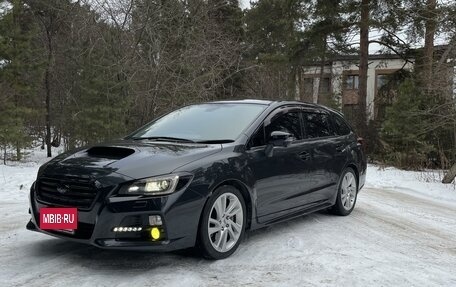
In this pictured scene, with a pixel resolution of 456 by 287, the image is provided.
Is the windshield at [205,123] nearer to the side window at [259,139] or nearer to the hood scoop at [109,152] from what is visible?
the side window at [259,139]

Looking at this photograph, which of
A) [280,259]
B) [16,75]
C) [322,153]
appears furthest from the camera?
[16,75]

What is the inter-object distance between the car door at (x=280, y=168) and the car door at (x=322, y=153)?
0.17m

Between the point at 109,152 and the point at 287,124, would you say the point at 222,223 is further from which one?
the point at 287,124

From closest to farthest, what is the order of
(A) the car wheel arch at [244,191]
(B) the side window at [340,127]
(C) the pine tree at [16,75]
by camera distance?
1. (A) the car wheel arch at [244,191]
2. (B) the side window at [340,127]
3. (C) the pine tree at [16,75]

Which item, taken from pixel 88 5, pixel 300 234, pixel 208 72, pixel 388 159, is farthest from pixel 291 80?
pixel 300 234

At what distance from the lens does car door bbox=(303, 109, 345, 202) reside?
6187mm

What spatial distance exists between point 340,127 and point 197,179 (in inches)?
138

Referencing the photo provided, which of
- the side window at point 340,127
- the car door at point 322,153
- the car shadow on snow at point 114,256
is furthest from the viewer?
the side window at point 340,127

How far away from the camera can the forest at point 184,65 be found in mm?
15055

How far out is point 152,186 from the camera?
4.16 meters

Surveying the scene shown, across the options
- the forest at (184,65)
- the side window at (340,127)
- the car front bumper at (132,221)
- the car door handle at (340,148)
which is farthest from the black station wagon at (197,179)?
the forest at (184,65)

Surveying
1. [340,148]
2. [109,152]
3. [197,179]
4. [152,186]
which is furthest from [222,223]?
[340,148]

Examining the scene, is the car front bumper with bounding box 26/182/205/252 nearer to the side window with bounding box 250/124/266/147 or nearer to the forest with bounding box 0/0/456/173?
the side window with bounding box 250/124/266/147

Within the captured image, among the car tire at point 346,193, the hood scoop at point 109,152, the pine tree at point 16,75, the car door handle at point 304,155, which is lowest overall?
the car tire at point 346,193
